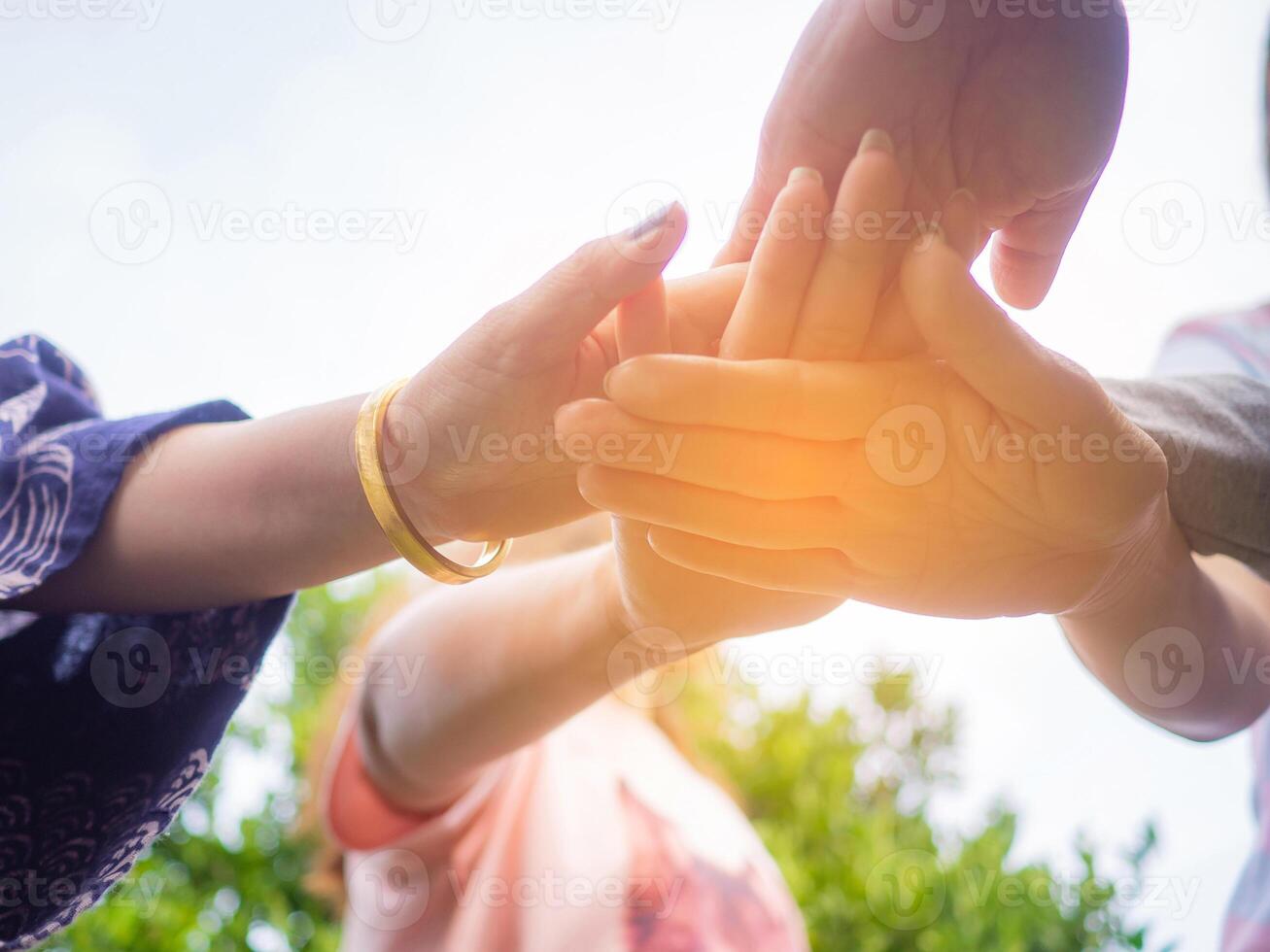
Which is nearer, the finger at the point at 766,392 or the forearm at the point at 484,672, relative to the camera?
the finger at the point at 766,392

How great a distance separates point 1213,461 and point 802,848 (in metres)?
1.02

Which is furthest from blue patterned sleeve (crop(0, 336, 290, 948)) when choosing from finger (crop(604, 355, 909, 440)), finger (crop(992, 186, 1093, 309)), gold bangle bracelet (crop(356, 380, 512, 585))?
finger (crop(992, 186, 1093, 309))

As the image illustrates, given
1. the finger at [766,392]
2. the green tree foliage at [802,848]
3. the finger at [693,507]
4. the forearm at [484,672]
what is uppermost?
the finger at [766,392]

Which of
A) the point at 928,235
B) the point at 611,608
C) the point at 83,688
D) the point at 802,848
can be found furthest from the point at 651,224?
the point at 802,848

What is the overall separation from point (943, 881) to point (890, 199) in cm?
117

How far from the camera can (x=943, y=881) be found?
4.21 feet

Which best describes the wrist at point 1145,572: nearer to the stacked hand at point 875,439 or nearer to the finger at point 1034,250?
the stacked hand at point 875,439

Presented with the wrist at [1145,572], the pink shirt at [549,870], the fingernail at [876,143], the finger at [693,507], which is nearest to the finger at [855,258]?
the fingernail at [876,143]

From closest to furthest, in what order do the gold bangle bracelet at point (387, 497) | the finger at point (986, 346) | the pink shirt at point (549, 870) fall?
the finger at point (986, 346), the gold bangle bracelet at point (387, 497), the pink shirt at point (549, 870)

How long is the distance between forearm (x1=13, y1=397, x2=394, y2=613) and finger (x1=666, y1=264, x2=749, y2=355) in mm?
231

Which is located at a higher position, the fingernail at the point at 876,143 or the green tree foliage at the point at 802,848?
the fingernail at the point at 876,143

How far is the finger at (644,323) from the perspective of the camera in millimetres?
516

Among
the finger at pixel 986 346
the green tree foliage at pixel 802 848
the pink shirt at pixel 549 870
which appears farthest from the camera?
the green tree foliage at pixel 802 848

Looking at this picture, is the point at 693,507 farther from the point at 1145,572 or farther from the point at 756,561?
the point at 1145,572
